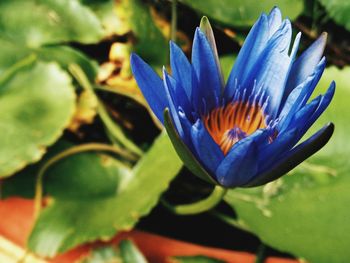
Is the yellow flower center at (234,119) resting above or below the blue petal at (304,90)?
below

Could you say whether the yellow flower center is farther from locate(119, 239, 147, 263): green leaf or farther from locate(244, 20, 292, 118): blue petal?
locate(119, 239, 147, 263): green leaf

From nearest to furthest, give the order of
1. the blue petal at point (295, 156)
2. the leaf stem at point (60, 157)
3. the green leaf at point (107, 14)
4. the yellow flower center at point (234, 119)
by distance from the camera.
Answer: the blue petal at point (295, 156), the yellow flower center at point (234, 119), the leaf stem at point (60, 157), the green leaf at point (107, 14)

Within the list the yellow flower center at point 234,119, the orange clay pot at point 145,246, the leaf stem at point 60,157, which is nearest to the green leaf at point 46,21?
the leaf stem at point 60,157

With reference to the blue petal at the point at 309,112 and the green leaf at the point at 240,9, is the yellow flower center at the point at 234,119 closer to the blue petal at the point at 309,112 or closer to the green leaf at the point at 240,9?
the blue petal at the point at 309,112

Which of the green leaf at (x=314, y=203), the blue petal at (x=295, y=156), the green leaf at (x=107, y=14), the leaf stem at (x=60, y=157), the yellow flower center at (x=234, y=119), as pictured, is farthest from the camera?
the green leaf at (x=107, y=14)

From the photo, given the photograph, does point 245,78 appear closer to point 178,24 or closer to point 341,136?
point 341,136

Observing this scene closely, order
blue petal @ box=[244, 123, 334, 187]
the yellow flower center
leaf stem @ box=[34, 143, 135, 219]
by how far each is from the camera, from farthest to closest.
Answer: leaf stem @ box=[34, 143, 135, 219] → the yellow flower center → blue petal @ box=[244, 123, 334, 187]

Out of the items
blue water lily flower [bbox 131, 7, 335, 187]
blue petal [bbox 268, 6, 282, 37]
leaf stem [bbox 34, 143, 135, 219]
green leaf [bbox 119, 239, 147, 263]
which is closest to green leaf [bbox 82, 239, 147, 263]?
green leaf [bbox 119, 239, 147, 263]
